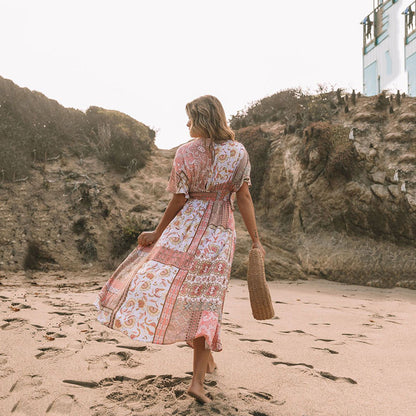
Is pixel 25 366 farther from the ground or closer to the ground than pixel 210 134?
closer to the ground

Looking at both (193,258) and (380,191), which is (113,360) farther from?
(380,191)

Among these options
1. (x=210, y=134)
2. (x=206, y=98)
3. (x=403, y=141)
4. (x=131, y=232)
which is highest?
(x=403, y=141)

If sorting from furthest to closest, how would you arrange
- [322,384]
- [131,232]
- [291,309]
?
[131,232] < [291,309] < [322,384]

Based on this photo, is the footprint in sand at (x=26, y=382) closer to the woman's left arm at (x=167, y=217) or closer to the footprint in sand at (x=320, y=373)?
the woman's left arm at (x=167, y=217)

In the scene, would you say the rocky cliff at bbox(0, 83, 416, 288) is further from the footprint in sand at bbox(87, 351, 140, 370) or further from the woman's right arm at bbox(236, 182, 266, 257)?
the woman's right arm at bbox(236, 182, 266, 257)

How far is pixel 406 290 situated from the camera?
6512mm

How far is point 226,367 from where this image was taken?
103 inches

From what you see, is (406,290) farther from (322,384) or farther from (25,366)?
(25,366)

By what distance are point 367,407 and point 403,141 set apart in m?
7.31

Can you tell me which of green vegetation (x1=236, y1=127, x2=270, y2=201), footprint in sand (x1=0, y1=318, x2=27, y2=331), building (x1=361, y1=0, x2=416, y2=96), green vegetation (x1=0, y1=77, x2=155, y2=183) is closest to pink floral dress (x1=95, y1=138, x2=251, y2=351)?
footprint in sand (x1=0, y1=318, x2=27, y2=331)

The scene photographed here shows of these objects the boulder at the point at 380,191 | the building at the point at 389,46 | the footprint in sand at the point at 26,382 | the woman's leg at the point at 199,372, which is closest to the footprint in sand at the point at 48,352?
the footprint in sand at the point at 26,382

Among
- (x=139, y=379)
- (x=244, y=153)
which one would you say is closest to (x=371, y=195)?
(x=244, y=153)

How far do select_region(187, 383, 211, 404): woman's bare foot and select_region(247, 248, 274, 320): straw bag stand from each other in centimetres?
55

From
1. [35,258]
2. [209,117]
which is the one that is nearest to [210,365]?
[209,117]
